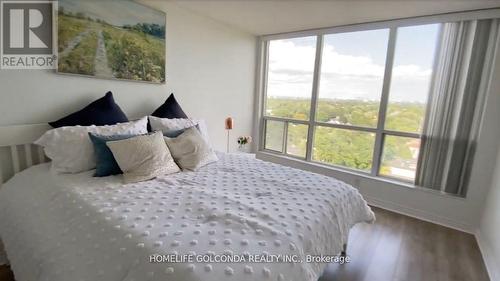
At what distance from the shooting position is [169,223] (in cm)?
122

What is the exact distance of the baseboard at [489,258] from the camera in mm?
1970

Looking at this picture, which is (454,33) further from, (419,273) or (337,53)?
(419,273)

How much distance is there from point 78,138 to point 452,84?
365 centimetres

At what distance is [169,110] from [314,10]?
1.96 metres

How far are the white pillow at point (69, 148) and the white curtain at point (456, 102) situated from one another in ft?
11.3

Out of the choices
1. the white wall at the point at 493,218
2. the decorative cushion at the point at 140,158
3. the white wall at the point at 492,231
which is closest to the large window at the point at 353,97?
the white wall at the point at 493,218

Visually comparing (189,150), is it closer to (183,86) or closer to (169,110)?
(169,110)

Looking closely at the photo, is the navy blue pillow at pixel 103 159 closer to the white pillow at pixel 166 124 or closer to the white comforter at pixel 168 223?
the white comforter at pixel 168 223

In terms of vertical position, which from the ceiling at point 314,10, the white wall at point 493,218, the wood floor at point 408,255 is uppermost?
the ceiling at point 314,10

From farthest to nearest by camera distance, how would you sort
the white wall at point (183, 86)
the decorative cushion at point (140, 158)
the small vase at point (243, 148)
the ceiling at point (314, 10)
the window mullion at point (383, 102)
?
the small vase at point (243, 148), the window mullion at point (383, 102), the ceiling at point (314, 10), the white wall at point (183, 86), the decorative cushion at point (140, 158)

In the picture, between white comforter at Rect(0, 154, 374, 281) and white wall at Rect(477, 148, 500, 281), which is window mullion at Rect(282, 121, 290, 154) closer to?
white comforter at Rect(0, 154, 374, 281)

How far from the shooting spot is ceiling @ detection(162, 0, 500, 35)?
2.53 m

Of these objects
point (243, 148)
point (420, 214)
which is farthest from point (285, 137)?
point (420, 214)

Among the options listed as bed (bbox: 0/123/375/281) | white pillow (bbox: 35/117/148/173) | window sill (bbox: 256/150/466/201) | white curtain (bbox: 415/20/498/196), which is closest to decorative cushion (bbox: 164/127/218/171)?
bed (bbox: 0/123/375/281)
